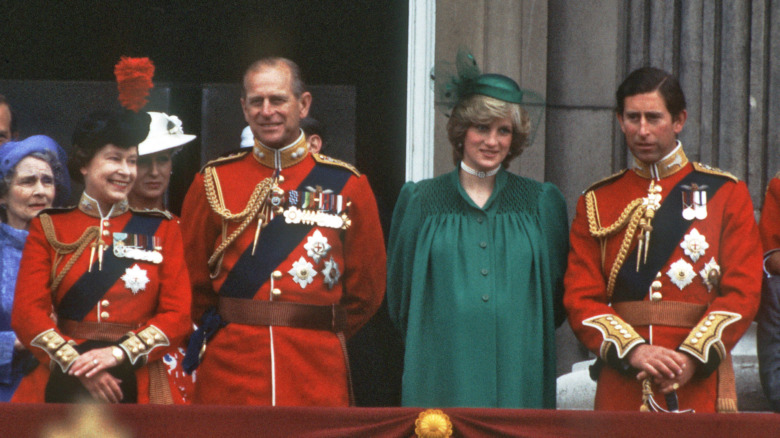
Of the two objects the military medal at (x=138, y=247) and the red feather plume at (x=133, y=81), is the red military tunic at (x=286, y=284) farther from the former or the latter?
the red feather plume at (x=133, y=81)

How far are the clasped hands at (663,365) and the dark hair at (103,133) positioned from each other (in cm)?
177

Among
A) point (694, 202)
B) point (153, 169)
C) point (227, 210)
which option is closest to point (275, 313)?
point (227, 210)

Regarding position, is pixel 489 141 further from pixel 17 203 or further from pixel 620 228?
pixel 17 203

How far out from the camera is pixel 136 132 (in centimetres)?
413

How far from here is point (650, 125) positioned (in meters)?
4.13

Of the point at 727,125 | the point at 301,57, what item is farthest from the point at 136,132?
the point at 727,125

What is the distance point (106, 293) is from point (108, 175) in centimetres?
40

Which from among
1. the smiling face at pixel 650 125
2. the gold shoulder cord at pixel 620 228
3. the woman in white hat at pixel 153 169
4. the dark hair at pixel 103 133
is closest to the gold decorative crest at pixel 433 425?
the gold shoulder cord at pixel 620 228

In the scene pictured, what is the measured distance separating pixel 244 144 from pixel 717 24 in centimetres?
242

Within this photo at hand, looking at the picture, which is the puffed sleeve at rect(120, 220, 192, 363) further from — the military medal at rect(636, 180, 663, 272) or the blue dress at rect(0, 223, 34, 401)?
the military medal at rect(636, 180, 663, 272)

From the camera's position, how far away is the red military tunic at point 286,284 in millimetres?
4062

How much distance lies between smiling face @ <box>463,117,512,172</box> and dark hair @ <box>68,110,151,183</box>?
3.75 ft

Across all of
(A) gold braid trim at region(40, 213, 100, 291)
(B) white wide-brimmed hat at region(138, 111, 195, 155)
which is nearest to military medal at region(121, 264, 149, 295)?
(A) gold braid trim at region(40, 213, 100, 291)

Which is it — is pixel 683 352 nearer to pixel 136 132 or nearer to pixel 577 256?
pixel 577 256
